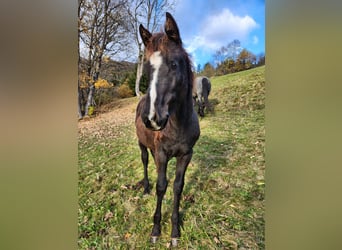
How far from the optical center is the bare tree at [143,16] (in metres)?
1.78

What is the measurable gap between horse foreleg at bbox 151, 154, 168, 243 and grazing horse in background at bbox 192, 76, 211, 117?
1.42 ft

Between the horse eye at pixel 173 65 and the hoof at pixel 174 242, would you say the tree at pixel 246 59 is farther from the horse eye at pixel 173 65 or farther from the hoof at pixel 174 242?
the hoof at pixel 174 242

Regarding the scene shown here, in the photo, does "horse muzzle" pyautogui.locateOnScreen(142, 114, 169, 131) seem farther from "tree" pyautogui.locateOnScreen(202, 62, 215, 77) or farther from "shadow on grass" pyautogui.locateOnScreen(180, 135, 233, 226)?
"tree" pyautogui.locateOnScreen(202, 62, 215, 77)

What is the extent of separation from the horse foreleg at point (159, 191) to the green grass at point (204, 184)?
0.04 m

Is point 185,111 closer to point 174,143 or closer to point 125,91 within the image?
point 174,143

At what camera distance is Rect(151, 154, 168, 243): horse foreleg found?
5.75ft

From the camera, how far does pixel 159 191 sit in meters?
1.78

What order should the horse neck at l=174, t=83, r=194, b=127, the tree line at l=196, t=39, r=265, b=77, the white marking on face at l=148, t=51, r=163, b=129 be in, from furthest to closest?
the tree line at l=196, t=39, r=265, b=77, the horse neck at l=174, t=83, r=194, b=127, the white marking on face at l=148, t=51, r=163, b=129

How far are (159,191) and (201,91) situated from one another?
721 mm

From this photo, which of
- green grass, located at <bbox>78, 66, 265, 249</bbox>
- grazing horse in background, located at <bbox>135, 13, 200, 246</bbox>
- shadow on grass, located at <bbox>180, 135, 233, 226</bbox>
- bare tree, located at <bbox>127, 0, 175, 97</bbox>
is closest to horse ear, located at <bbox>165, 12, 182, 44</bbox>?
grazing horse in background, located at <bbox>135, 13, 200, 246</bbox>

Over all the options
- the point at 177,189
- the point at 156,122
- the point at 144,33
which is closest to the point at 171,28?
the point at 144,33

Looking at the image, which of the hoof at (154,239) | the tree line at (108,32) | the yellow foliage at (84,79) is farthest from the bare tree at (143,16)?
the hoof at (154,239)
